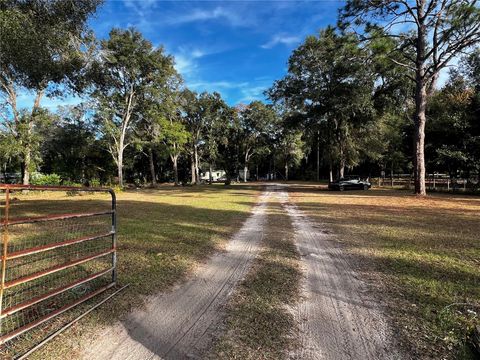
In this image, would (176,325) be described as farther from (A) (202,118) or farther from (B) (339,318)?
(A) (202,118)

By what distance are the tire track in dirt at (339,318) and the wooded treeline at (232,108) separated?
8.47 m

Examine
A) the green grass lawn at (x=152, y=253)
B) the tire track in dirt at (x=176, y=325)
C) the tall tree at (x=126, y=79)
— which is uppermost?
the tall tree at (x=126, y=79)

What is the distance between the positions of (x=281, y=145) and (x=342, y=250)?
48439 mm

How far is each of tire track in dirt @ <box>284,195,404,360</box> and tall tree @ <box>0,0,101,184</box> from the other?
8342 millimetres

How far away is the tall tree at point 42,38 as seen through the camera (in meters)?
7.52

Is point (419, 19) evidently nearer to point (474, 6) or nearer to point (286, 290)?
point (474, 6)

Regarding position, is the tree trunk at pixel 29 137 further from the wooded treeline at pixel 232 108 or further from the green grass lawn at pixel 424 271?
the green grass lawn at pixel 424 271

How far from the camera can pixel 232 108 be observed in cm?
4284

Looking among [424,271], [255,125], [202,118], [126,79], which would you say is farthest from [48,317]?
[255,125]

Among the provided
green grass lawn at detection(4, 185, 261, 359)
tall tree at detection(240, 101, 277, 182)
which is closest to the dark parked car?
green grass lawn at detection(4, 185, 261, 359)

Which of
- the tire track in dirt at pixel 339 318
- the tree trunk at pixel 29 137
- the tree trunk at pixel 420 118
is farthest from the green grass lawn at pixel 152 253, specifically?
the tree trunk at pixel 29 137

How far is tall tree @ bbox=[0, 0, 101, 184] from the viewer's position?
752 cm

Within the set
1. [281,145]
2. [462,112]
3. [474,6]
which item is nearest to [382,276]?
[474,6]

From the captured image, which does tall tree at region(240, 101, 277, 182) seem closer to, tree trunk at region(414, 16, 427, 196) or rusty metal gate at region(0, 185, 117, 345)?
tree trunk at region(414, 16, 427, 196)
